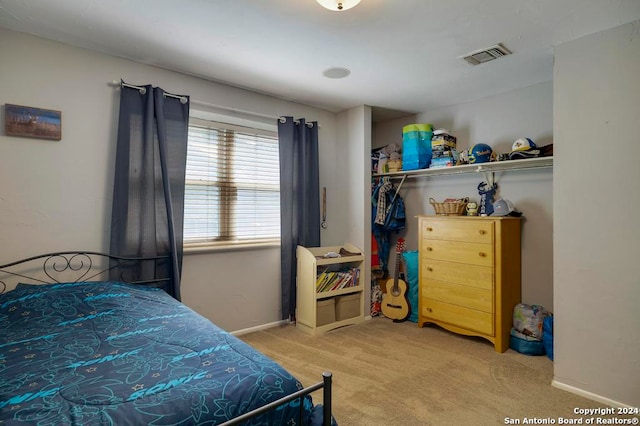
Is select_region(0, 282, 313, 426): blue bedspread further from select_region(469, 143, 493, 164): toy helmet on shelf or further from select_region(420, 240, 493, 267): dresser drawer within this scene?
select_region(469, 143, 493, 164): toy helmet on shelf

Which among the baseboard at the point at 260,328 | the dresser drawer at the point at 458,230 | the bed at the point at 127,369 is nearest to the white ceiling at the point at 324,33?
the dresser drawer at the point at 458,230

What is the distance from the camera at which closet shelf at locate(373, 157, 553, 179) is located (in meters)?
2.88

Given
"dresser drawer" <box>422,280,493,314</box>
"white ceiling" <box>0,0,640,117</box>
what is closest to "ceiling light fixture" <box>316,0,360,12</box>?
"white ceiling" <box>0,0,640,117</box>

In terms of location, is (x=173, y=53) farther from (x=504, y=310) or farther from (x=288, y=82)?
(x=504, y=310)

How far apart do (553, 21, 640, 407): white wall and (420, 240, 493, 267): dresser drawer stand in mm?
655

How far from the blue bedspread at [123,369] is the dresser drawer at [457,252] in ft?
7.35

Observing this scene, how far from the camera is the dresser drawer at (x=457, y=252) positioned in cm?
295

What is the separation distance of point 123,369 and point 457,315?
278cm

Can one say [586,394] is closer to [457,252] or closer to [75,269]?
[457,252]

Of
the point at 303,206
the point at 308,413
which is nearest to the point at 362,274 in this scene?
the point at 303,206

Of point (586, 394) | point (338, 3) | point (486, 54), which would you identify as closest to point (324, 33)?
point (338, 3)

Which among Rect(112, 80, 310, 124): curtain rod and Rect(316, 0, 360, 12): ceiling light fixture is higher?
Rect(316, 0, 360, 12): ceiling light fixture

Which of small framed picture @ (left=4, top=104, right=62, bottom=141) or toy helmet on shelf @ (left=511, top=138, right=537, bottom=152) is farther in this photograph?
toy helmet on shelf @ (left=511, top=138, right=537, bottom=152)

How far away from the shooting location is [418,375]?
2434mm
